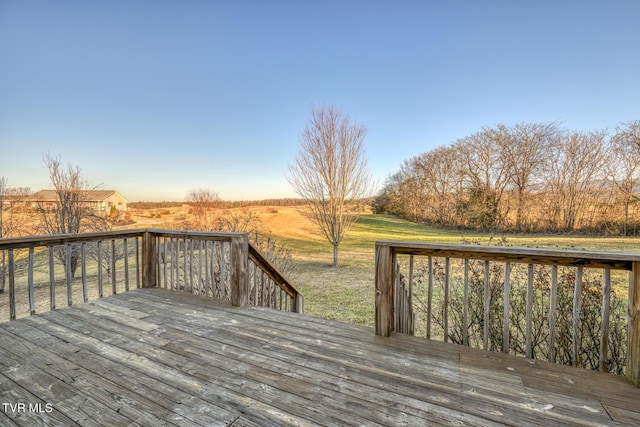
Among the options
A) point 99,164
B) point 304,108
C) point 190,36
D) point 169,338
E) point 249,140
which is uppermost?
point 190,36

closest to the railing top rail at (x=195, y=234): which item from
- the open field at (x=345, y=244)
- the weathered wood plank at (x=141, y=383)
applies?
the weathered wood plank at (x=141, y=383)

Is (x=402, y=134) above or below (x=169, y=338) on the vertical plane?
above

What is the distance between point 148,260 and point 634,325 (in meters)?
5.11

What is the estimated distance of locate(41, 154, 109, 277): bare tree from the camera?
790 cm

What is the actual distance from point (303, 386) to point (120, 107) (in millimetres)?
9756

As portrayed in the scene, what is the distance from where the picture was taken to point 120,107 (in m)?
7.87

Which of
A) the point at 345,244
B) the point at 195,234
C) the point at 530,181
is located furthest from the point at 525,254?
the point at 530,181

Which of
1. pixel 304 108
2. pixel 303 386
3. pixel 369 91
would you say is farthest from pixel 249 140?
pixel 303 386

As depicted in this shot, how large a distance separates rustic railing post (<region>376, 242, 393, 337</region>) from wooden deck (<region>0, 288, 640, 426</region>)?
13cm

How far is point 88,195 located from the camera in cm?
842

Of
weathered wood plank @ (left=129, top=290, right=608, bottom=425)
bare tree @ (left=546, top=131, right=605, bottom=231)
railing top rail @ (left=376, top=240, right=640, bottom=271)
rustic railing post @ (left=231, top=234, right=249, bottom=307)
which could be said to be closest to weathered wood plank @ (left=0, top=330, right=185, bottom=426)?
weathered wood plank @ (left=129, top=290, right=608, bottom=425)

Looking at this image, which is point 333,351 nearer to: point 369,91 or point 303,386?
point 303,386

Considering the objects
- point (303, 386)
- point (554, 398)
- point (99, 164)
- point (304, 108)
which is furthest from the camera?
point (304, 108)

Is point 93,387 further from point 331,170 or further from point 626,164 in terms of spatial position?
point 626,164
